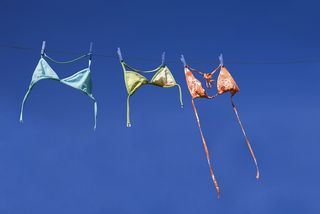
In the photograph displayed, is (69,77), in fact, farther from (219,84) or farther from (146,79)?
(219,84)

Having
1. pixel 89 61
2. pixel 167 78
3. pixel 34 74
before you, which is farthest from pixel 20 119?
pixel 167 78

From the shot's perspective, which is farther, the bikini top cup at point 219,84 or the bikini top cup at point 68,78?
the bikini top cup at point 219,84

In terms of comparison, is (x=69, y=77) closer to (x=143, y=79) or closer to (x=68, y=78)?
(x=68, y=78)

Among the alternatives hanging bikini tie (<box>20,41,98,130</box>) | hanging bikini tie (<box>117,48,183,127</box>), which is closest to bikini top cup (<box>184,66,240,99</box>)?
hanging bikini tie (<box>117,48,183,127</box>)

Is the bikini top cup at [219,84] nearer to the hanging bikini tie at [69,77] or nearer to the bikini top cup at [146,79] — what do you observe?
the bikini top cup at [146,79]

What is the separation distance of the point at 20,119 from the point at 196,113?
2.93 metres

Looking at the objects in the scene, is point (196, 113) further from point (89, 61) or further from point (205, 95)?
point (89, 61)

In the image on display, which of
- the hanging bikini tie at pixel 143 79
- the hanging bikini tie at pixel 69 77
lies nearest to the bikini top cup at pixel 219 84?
the hanging bikini tie at pixel 143 79

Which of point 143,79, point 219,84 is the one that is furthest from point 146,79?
point 219,84

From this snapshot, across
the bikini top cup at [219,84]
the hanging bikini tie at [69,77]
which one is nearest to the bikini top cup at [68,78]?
the hanging bikini tie at [69,77]

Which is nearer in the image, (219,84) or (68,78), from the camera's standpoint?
(68,78)

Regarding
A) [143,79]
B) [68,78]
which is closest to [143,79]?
[143,79]

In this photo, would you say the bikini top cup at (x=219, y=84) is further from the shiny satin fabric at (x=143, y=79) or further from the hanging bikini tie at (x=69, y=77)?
the hanging bikini tie at (x=69, y=77)

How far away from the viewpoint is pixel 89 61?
23.6ft
